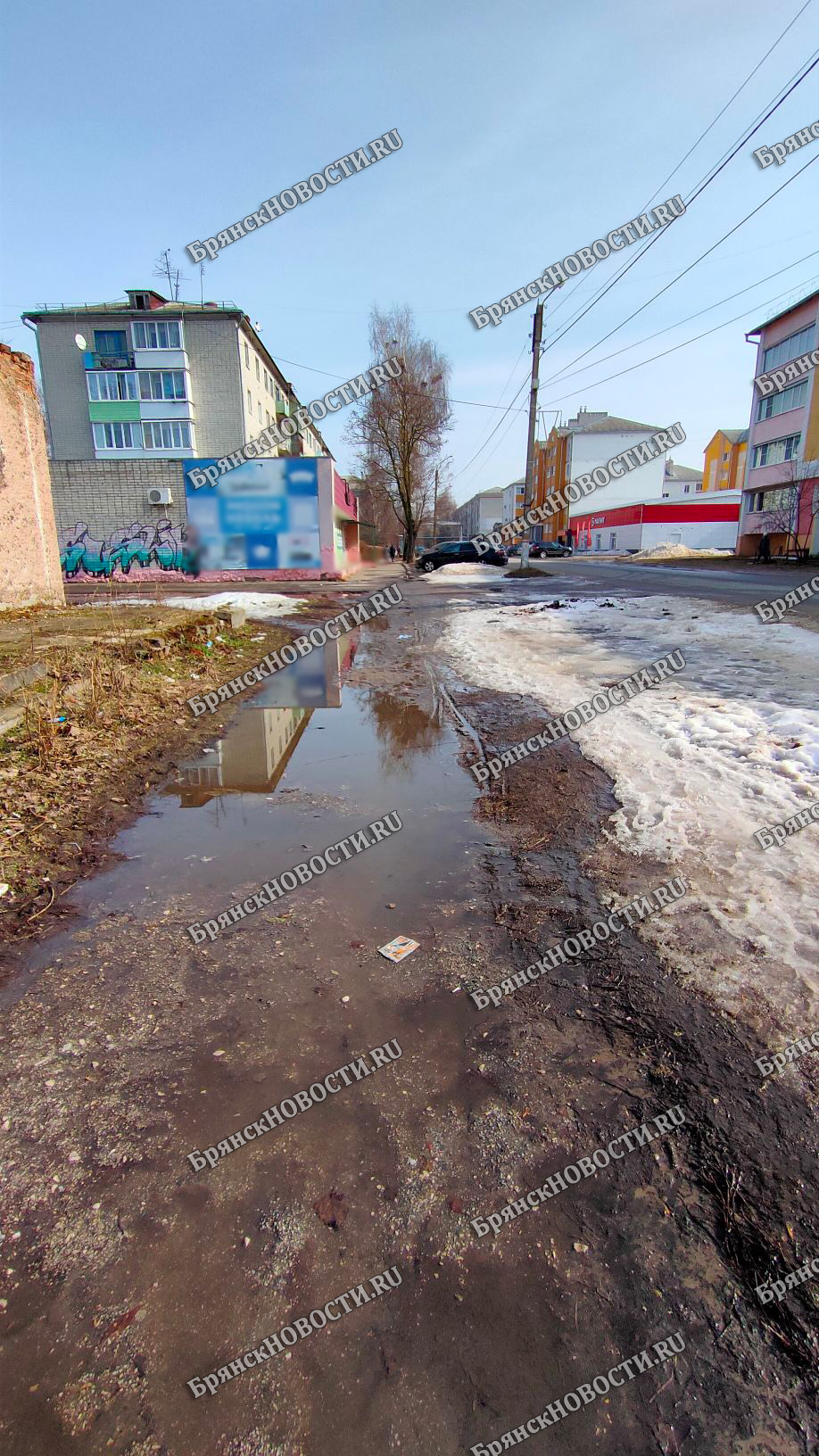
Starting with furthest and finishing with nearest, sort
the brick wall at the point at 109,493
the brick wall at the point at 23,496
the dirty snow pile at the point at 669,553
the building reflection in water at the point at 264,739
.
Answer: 1. the dirty snow pile at the point at 669,553
2. the brick wall at the point at 109,493
3. the brick wall at the point at 23,496
4. the building reflection in water at the point at 264,739

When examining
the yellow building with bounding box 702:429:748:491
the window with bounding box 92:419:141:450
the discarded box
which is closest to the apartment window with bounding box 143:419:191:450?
the window with bounding box 92:419:141:450

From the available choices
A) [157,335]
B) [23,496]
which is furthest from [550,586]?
[157,335]

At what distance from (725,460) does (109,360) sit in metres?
58.3

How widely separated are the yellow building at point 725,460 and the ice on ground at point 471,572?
40.3 meters

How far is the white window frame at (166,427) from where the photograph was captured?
105 feet

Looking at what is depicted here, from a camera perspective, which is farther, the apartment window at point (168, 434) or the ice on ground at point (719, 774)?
the apartment window at point (168, 434)

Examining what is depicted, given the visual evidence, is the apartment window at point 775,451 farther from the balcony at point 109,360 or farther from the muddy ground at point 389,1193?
the muddy ground at point 389,1193

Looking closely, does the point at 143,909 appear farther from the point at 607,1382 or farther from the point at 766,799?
the point at 766,799

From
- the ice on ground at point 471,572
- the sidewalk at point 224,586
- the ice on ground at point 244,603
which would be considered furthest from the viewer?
the ice on ground at point 471,572

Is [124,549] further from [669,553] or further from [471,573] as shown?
[669,553]

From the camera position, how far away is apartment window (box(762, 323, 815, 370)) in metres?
31.0

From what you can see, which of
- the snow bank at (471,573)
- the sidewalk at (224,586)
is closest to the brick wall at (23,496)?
the sidewalk at (224,586)

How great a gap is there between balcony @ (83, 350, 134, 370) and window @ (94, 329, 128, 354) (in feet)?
0.69

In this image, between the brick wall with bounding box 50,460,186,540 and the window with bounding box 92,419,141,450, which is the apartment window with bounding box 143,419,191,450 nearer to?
the window with bounding box 92,419,141,450
